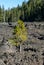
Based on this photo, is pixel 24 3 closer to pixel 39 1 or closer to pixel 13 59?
pixel 39 1

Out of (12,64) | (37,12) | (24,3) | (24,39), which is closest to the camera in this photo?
(12,64)

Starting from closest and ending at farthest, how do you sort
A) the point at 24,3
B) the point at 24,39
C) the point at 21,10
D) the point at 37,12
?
the point at 24,39 < the point at 37,12 < the point at 21,10 < the point at 24,3

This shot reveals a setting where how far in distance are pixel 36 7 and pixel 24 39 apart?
100 m

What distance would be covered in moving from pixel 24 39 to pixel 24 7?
10776 cm

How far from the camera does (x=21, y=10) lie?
6885 inches

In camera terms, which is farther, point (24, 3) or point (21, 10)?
point (24, 3)

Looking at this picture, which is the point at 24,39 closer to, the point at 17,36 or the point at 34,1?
the point at 17,36

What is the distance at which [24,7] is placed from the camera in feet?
580

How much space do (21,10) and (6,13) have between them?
482 inches

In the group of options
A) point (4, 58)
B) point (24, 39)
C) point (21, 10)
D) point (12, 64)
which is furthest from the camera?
point (21, 10)

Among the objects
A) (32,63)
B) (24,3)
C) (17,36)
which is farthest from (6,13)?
(32,63)

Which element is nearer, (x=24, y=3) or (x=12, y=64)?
(x=12, y=64)

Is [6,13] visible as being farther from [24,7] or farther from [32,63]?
[32,63]

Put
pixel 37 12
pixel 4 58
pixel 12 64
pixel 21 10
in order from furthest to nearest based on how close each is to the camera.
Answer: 1. pixel 21 10
2. pixel 37 12
3. pixel 4 58
4. pixel 12 64
